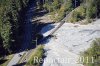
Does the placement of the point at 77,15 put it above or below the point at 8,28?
below

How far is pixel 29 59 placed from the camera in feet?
225

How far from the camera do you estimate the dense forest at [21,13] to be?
7106cm

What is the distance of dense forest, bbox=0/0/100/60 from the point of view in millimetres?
71062

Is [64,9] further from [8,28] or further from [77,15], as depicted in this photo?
[8,28]

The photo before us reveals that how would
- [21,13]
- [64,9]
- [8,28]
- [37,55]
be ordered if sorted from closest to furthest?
[37,55], [8,28], [21,13], [64,9]

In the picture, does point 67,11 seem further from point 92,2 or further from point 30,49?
point 30,49

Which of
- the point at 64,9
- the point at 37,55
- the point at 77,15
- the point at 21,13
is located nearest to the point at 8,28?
the point at 37,55

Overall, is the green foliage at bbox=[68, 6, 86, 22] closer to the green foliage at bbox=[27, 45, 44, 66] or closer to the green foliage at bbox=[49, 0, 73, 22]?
the green foliage at bbox=[49, 0, 73, 22]

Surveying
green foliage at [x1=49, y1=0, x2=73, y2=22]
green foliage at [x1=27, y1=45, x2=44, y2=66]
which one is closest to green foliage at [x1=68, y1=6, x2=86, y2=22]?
green foliage at [x1=49, y1=0, x2=73, y2=22]

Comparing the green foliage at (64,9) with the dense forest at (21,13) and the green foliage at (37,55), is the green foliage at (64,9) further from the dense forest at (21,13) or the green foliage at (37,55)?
the green foliage at (37,55)

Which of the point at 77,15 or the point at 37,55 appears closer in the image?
the point at 37,55

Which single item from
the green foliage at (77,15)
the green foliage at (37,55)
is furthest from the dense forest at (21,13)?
the green foliage at (37,55)

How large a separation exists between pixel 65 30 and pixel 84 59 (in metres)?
24.5

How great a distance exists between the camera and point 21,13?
95000mm
